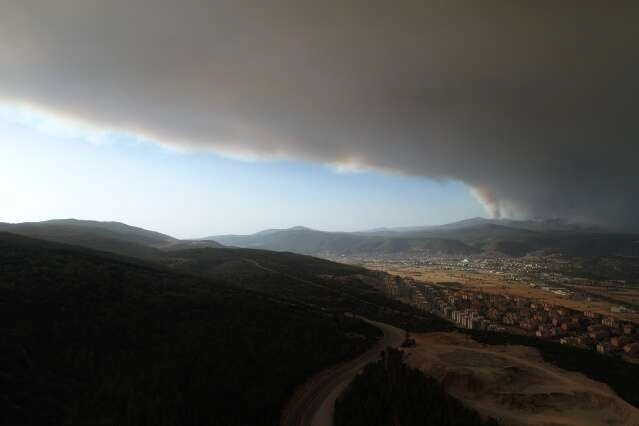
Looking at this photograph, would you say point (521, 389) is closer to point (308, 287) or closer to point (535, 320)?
point (308, 287)

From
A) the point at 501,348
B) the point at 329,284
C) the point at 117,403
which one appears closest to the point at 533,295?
the point at 329,284

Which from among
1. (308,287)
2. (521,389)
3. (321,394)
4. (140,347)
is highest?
(140,347)

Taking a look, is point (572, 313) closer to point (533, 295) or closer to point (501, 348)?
point (533, 295)

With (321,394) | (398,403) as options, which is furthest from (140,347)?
(398,403)

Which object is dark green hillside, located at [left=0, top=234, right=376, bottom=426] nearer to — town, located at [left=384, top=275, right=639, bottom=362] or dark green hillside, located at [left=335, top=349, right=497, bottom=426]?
dark green hillside, located at [left=335, top=349, right=497, bottom=426]

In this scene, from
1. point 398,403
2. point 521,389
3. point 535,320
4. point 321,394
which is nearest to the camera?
point 398,403

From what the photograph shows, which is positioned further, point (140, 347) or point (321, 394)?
point (140, 347)

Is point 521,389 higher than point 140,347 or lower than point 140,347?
lower
